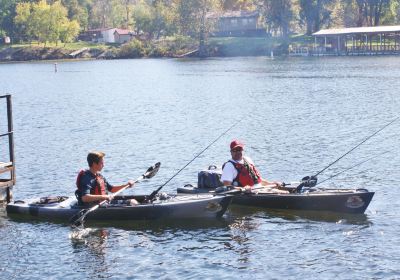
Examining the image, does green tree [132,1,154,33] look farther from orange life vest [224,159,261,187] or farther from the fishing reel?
orange life vest [224,159,261,187]

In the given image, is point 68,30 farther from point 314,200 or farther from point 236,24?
point 314,200

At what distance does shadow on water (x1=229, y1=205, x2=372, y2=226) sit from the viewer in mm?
21328

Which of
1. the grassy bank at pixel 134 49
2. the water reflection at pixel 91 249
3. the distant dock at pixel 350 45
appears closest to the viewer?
the water reflection at pixel 91 249

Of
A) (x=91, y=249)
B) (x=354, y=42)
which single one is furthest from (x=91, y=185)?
(x=354, y=42)

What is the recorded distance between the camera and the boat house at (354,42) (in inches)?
5085

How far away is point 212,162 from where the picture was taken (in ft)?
107

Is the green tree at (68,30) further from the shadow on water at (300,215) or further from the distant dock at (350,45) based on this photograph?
the shadow on water at (300,215)

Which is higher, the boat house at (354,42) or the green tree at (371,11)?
the green tree at (371,11)

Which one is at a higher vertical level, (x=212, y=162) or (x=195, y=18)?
(x=195, y=18)

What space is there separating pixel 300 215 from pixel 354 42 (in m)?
125

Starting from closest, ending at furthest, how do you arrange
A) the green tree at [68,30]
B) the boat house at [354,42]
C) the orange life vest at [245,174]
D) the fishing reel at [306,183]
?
the orange life vest at [245,174], the fishing reel at [306,183], the boat house at [354,42], the green tree at [68,30]

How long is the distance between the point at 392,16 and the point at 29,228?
135216mm

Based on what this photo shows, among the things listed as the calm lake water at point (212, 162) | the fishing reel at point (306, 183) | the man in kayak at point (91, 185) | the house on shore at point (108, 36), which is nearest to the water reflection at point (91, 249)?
the calm lake water at point (212, 162)

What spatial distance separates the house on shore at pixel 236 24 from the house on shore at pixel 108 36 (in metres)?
21.3
